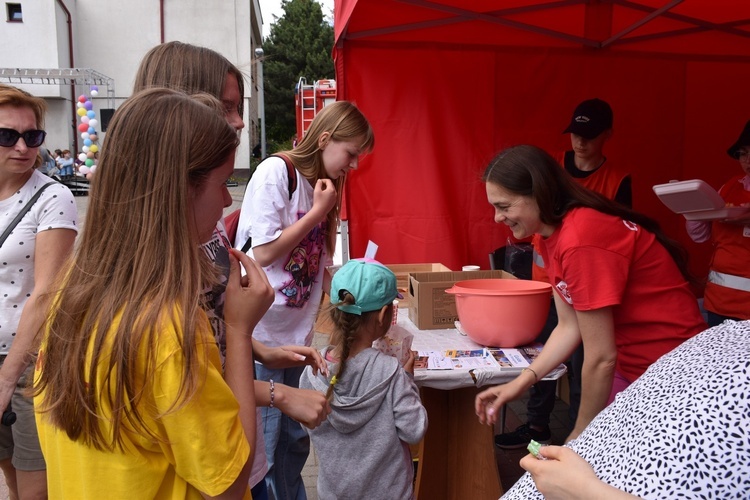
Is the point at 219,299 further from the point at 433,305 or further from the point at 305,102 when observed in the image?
the point at 305,102

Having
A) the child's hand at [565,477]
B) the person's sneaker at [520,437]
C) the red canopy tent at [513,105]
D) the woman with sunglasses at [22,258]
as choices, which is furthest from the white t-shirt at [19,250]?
the person's sneaker at [520,437]

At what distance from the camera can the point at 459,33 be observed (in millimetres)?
4180

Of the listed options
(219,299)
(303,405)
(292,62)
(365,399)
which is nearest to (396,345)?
(365,399)

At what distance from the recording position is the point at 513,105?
169 inches

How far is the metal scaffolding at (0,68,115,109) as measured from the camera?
15711 mm

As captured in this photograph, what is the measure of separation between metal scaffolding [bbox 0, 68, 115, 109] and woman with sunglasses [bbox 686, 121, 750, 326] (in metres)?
14.6

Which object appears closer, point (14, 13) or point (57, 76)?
point (57, 76)

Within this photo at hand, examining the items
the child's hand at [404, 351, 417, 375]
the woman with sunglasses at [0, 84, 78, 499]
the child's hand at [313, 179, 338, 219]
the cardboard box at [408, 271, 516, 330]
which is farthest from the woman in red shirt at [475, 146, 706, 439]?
the woman with sunglasses at [0, 84, 78, 499]

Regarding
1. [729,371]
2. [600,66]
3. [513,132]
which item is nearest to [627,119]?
[600,66]

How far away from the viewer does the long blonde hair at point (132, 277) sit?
951 mm

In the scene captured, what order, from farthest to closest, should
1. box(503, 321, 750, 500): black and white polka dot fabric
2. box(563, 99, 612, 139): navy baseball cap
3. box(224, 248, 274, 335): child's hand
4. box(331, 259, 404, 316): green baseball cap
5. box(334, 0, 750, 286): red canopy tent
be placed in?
box(334, 0, 750, 286): red canopy tent < box(563, 99, 612, 139): navy baseball cap < box(331, 259, 404, 316): green baseball cap < box(224, 248, 274, 335): child's hand < box(503, 321, 750, 500): black and white polka dot fabric

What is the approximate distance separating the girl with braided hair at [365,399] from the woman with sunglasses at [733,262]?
1809 millimetres

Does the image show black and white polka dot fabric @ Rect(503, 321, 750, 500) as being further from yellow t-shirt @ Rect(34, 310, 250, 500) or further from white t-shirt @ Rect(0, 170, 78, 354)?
white t-shirt @ Rect(0, 170, 78, 354)

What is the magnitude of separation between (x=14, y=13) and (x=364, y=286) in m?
22.4
